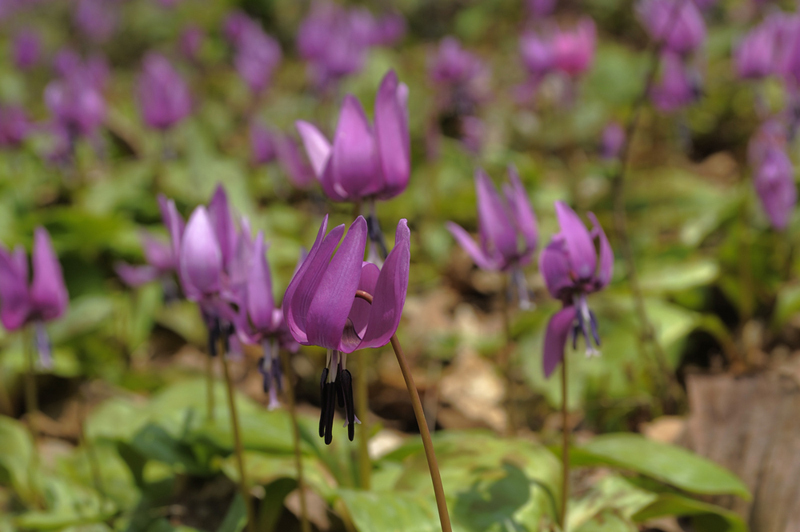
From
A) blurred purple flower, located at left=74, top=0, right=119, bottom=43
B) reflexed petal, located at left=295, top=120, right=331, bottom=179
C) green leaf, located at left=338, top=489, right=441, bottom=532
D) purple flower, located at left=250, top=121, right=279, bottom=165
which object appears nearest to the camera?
green leaf, located at left=338, top=489, right=441, bottom=532

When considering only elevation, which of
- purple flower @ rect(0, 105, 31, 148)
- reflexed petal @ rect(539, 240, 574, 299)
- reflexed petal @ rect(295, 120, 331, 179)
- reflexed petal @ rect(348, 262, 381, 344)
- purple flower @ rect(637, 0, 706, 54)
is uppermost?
purple flower @ rect(637, 0, 706, 54)

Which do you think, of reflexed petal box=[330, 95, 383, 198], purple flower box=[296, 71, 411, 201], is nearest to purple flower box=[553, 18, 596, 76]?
purple flower box=[296, 71, 411, 201]

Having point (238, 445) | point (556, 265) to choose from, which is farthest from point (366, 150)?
point (238, 445)

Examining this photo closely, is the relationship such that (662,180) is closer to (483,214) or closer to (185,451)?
(483,214)

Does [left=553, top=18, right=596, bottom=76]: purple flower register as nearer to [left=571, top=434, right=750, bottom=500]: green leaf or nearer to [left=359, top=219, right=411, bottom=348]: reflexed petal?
[left=571, top=434, right=750, bottom=500]: green leaf

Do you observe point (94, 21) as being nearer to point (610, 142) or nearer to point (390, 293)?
point (610, 142)
